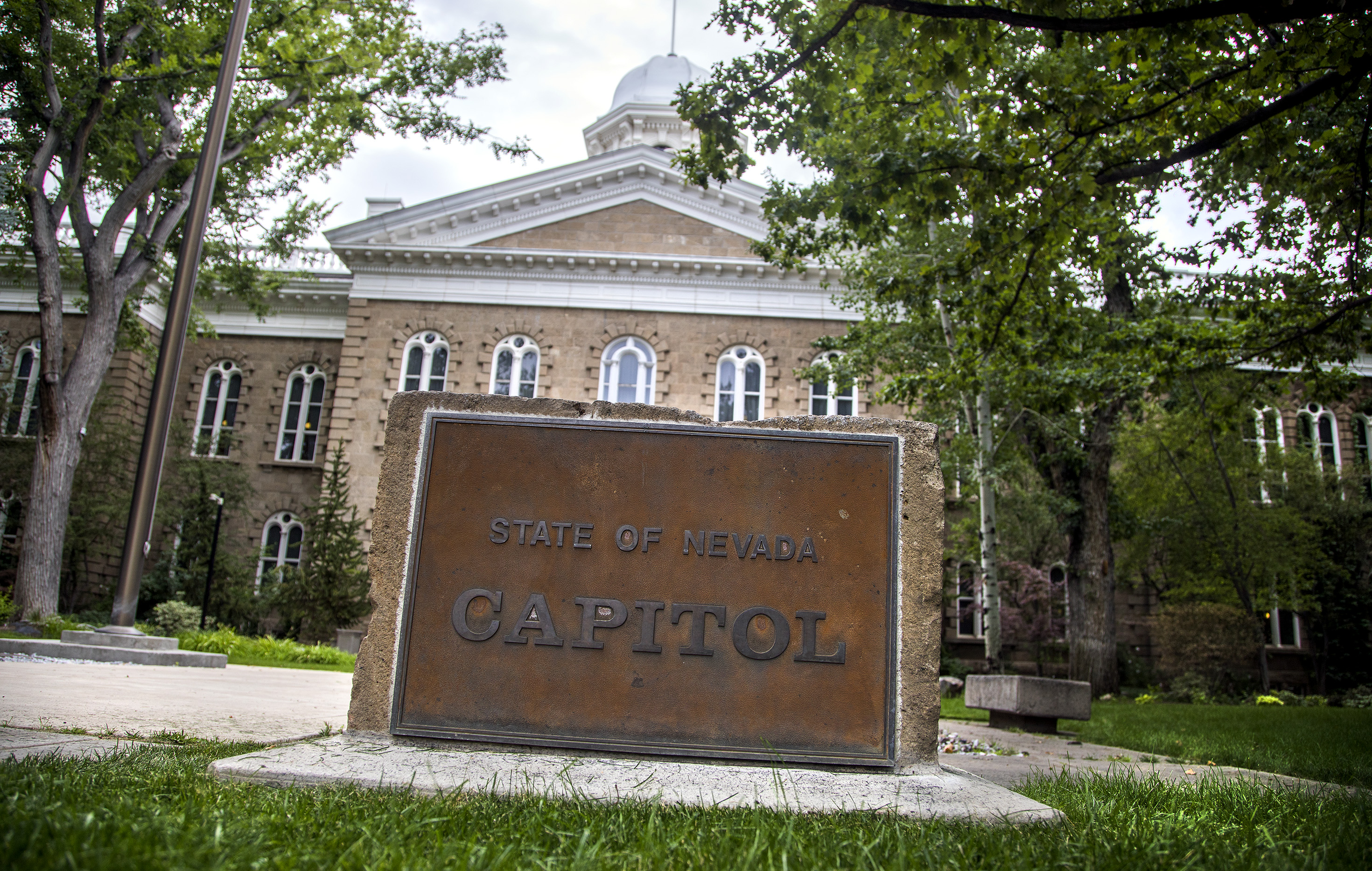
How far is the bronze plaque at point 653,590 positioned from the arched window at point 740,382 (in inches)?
825

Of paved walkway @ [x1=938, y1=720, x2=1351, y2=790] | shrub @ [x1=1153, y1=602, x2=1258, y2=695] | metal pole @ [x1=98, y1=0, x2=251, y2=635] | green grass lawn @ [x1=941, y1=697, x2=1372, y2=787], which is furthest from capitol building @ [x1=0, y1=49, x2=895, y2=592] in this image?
paved walkway @ [x1=938, y1=720, x2=1351, y2=790]

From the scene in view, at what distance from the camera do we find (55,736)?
384 cm

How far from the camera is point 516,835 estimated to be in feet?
7.47

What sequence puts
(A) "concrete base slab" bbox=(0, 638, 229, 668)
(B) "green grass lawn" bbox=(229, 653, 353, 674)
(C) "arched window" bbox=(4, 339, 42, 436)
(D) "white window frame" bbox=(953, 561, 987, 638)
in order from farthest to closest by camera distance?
(C) "arched window" bbox=(4, 339, 42, 436) < (D) "white window frame" bbox=(953, 561, 987, 638) < (B) "green grass lawn" bbox=(229, 653, 353, 674) < (A) "concrete base slab" bbox=(0, 638, 229, 668)

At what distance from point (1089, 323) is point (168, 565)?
22690 millimetres

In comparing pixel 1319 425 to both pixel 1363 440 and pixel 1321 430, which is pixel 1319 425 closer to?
pixel 1321 430

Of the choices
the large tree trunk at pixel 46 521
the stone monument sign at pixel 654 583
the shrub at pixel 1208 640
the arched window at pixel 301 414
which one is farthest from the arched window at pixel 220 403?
the shrub at pixel 1208 640

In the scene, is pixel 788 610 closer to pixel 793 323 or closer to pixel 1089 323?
pixel 1089 323

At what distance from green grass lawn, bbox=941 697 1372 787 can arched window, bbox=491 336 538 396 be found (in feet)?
49.7

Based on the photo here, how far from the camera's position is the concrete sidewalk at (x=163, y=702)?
446 centimetres

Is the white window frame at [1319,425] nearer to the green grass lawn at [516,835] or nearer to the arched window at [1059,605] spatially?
the arched window at [1059,605]

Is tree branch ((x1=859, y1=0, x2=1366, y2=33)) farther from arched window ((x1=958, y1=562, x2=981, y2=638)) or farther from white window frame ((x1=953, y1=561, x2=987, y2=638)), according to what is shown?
arched window ((x1=958, y1=562, x2=981, y2=638))

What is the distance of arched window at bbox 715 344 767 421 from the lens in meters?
24.7

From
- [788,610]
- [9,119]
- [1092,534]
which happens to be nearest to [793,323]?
[1092,534]
